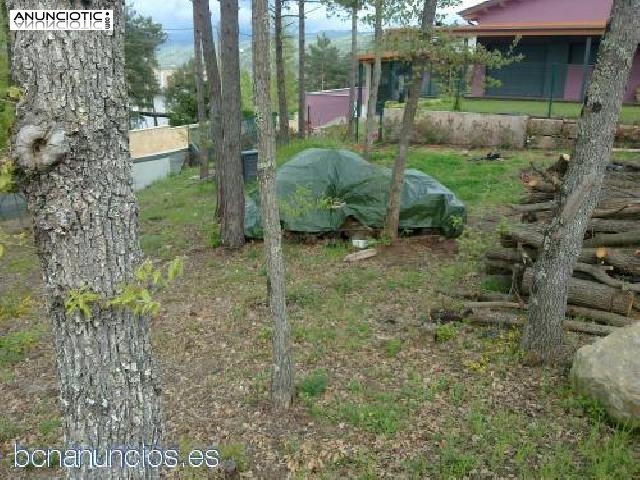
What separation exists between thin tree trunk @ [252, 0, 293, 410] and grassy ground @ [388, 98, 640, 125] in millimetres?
12987

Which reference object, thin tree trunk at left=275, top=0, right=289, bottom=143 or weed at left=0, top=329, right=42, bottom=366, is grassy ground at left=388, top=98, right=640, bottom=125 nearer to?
thin tree trunk at left=275, top=0, right=289, bottom=143

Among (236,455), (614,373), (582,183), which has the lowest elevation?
(236,455)

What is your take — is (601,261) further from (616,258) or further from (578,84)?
(578,84)

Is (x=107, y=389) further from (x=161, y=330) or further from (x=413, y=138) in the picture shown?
(x=413, y=138)

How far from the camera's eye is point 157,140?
94.0 ft

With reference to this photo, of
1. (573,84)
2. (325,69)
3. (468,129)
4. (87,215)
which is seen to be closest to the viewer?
(87,215)

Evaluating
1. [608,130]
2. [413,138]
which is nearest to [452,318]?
[608,130]

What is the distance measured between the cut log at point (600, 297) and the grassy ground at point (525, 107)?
33.4ft

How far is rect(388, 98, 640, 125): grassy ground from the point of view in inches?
612

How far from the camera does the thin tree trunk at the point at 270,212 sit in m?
4.33

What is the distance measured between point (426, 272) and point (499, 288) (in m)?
1.21

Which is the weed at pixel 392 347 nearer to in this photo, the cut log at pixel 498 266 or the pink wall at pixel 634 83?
the cut log at pixel 498 266

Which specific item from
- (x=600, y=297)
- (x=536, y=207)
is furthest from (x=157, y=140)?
(x=600, y=297)

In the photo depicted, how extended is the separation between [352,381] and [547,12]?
64.0ft
